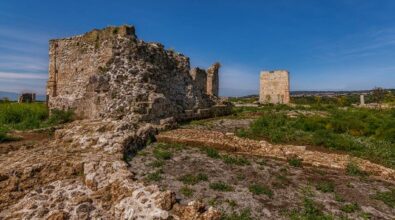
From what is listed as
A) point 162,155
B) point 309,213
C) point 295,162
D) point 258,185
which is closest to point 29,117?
point 162,155

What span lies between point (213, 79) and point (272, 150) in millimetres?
18205

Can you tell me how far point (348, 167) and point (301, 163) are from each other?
1238mm

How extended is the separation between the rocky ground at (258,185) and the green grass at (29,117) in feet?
21.6

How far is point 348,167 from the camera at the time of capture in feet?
Answer: 33.1

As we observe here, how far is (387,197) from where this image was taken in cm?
799

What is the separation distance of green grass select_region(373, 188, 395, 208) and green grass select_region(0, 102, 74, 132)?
39.8ft

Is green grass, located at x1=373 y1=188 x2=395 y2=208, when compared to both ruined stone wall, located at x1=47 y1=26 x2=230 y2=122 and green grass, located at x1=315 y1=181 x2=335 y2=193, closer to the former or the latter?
green grass, located at x1=315 y1=181 x2=335 y2=193

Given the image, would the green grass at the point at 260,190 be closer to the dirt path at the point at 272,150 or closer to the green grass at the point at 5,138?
the dirt path at the point at 272,150

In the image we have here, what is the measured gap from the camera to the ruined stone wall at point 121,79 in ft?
46.8

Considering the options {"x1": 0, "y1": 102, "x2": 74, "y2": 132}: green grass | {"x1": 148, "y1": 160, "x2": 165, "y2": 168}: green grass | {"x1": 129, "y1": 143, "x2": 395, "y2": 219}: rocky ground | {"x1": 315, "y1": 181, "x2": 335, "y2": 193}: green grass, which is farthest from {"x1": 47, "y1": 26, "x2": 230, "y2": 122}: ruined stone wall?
{"x1": 315, "y1": 181, "x2": 335, "y2": 193}: green grass

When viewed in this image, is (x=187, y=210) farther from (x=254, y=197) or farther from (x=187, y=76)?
(x=187, y=76)

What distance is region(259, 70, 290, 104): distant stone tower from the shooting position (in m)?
35.7

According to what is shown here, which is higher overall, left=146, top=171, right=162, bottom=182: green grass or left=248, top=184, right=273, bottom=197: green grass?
left=146, top=171, right=162, bottom=182: green grass

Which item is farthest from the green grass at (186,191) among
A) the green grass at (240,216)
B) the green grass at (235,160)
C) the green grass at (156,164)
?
the green grass at (235,160)
